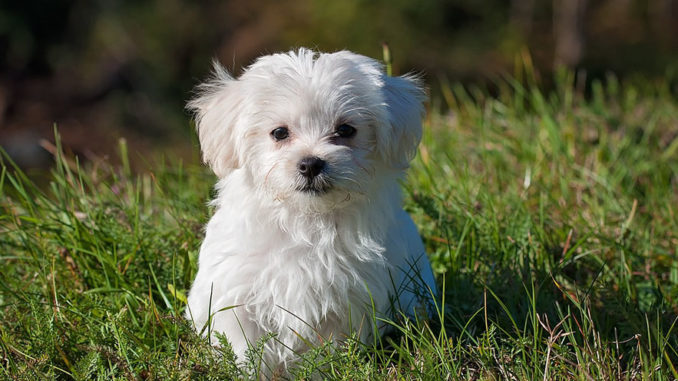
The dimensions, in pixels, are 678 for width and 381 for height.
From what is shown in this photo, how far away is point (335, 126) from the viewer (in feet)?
10.6

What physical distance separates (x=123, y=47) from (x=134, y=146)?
11.2 feet

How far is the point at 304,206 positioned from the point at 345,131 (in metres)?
0.40

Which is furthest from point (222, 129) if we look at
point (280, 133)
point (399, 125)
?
point (399, 125)

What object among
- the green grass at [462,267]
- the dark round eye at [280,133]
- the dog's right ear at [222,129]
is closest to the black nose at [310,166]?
the dark round eye at [280,133]

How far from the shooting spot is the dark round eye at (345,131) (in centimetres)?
325

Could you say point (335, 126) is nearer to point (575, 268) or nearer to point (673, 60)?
point (575, 268)

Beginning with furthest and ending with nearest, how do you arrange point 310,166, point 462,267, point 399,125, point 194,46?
1. point 194,46
2. point 462,267
3. point 399,125
4. point 310,166

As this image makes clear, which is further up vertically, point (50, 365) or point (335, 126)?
point (335, 126)

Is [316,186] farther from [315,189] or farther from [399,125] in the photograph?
[399,125]

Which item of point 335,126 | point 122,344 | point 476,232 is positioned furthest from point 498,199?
point 122,344

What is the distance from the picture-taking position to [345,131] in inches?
129

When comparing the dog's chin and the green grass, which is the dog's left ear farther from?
the green grass

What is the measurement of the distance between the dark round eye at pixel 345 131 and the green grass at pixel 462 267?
2.94ft

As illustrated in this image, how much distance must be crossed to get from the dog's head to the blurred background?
453 inches
